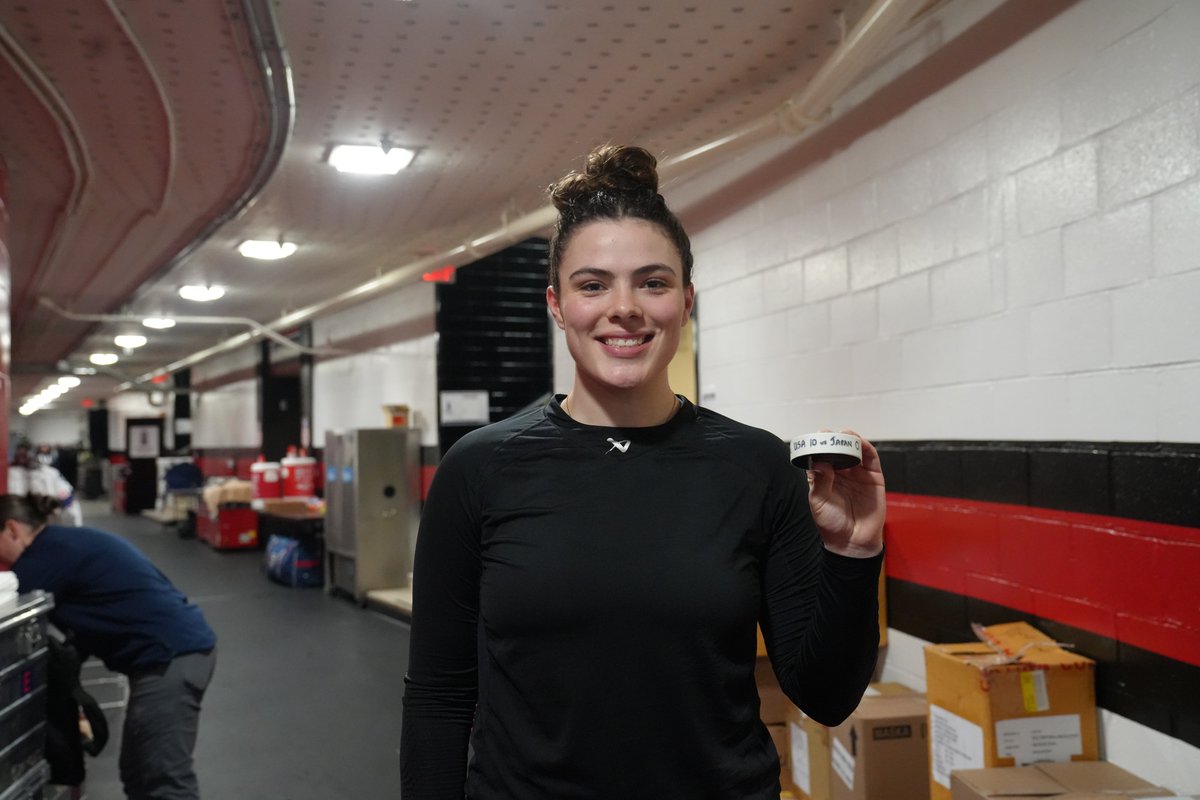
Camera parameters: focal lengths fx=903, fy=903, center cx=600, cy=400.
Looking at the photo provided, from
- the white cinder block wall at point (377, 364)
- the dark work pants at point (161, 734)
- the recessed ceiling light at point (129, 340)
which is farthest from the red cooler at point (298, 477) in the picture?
the dark work pants at point (161, 734)

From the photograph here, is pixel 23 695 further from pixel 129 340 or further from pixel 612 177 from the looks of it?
pixel 129 340

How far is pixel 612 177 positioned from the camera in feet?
4.22

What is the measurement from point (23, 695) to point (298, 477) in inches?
326

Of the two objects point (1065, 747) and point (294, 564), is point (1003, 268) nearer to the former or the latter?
point (1065, 747)

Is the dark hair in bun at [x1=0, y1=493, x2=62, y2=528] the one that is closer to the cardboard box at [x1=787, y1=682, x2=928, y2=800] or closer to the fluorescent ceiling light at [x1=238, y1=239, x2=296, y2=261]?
the cardboard box at [x1=787, y1=682, x2=928, y2=800]

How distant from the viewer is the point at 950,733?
2.59 m

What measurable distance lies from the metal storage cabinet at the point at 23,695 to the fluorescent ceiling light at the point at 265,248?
4147 mm

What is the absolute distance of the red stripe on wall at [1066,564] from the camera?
7.00 ft

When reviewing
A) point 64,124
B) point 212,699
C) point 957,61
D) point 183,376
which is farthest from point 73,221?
point 183,376

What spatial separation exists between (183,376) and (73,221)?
13255 mm

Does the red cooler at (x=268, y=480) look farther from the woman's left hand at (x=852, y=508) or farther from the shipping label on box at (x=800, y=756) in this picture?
the woman's left hand at (x=852, y=508)

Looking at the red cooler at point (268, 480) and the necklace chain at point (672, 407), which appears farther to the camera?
the red cooler at point (268, 480)

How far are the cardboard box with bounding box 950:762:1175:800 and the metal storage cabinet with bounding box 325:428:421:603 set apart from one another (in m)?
6.07

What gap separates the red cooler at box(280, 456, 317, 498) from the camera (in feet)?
34.5
